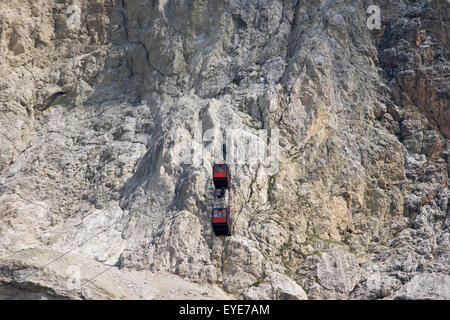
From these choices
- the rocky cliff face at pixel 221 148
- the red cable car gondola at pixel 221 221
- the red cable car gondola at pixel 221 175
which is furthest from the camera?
the red cable car gondola at pixel 221 175

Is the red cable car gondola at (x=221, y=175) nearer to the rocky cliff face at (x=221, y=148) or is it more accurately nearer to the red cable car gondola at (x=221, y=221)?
the rocky cliff face at (x=221, y=148)

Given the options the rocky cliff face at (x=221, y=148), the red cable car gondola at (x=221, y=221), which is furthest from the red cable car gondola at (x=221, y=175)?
the red cable car gondola at (x=221, y=221)

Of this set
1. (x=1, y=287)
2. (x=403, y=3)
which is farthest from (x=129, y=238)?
(x=403, y=3)

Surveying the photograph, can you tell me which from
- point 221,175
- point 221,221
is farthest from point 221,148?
point 221,221

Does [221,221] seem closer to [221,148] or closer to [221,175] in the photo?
[221,175]

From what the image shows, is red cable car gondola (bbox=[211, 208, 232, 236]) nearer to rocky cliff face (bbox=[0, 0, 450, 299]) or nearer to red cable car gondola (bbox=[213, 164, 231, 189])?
rocky cliff face (bbox=[0, 0, 450, 299])
